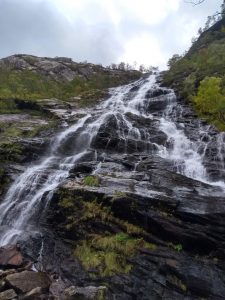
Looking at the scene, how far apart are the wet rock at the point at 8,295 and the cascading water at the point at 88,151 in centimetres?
436

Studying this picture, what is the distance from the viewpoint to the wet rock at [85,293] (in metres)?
14.0

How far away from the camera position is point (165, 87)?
4597 cm

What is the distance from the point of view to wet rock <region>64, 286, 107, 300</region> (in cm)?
1402

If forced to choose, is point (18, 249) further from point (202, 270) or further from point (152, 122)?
point (152, 122)

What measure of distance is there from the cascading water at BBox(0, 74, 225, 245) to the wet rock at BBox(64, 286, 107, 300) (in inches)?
191

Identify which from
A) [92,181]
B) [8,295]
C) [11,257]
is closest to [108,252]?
[11,257]

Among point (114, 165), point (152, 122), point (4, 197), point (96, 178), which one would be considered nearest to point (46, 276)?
point (96, 178)

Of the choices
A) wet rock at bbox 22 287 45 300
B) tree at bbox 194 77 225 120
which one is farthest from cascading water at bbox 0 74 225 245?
wet rock at bbox 22 287 45 300

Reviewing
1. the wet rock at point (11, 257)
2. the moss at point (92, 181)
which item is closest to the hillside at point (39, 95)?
the moss at point (92, 181)

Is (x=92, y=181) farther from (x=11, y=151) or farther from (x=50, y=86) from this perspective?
(x=50, y=86)

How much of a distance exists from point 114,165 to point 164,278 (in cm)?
942

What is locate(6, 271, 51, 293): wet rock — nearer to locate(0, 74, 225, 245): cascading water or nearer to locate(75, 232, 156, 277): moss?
locate(75, 232, 156, 277): moss

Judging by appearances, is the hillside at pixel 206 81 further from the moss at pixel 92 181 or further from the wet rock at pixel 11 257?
the wet rock at pixel 11 257

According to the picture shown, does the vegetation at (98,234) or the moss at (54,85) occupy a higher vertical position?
the moss at (54,85)
